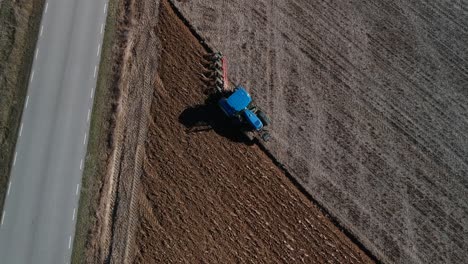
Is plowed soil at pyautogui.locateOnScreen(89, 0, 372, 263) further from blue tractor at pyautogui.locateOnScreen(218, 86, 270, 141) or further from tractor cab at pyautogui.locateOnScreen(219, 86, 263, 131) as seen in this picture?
tractor cab at pyautogui.locateOnScreen(219, 86, 263, 131)

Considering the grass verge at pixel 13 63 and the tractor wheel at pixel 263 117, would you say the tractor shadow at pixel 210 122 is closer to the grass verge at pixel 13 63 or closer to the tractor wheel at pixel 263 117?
the tractor wheel at pixel 263 117

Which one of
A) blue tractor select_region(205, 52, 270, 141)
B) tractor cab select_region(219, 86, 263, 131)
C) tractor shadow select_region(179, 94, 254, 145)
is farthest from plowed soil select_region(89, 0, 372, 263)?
tractor cab select_region(219, 86, 263, 131)

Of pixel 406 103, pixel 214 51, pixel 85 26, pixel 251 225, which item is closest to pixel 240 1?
pixel 214 51

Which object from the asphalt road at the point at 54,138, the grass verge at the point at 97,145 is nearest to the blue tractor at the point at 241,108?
the grass verge at the point at 97,145

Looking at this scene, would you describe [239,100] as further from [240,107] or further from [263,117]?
[263,117]

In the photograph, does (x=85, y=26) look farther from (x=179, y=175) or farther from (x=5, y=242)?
(x=5, y=242)

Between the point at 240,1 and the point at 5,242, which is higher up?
the point at 240,1

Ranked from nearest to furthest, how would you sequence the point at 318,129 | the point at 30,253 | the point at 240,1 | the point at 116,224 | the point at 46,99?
the point at 30,253, the point at 116,224, the point at 46,99, the point at 318,129, the point at 240,1
